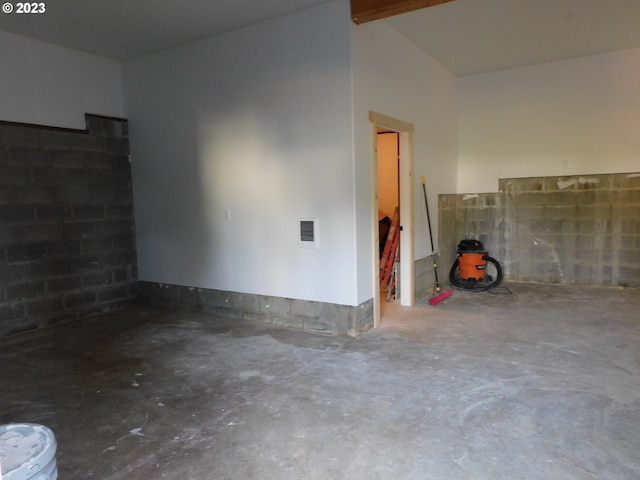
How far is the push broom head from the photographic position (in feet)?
17.8

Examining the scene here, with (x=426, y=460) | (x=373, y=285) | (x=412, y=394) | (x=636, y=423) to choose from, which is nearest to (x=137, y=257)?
(x=373, y=285)

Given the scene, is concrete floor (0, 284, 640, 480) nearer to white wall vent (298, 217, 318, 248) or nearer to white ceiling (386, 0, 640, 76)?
white wall vent (298, 217, 318, 248)

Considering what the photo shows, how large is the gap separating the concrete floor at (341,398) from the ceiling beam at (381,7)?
3.01 metres

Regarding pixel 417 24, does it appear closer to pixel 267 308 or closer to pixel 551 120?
pixel 551 120

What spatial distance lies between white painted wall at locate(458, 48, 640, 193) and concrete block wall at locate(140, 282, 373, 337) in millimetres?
3705

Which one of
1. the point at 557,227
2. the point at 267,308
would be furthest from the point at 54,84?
the point at 557,227

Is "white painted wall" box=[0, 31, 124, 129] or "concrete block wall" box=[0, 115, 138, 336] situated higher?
"white painted wall" box=[0, 31, 124, 129]

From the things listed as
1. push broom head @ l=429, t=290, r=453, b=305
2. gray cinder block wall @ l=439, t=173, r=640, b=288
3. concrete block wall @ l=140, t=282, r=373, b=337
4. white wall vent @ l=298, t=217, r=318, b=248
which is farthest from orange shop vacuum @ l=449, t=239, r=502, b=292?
white wall vent @ l=298, t=217, r=318, b=248

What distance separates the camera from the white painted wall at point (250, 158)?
164 inches

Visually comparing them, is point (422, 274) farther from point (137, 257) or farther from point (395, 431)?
point (137, 257)

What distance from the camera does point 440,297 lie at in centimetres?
557

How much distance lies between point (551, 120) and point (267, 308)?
4.94 metres

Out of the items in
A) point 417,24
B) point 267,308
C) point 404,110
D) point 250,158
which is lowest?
point 267,308

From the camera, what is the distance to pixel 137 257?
19.2 ft
